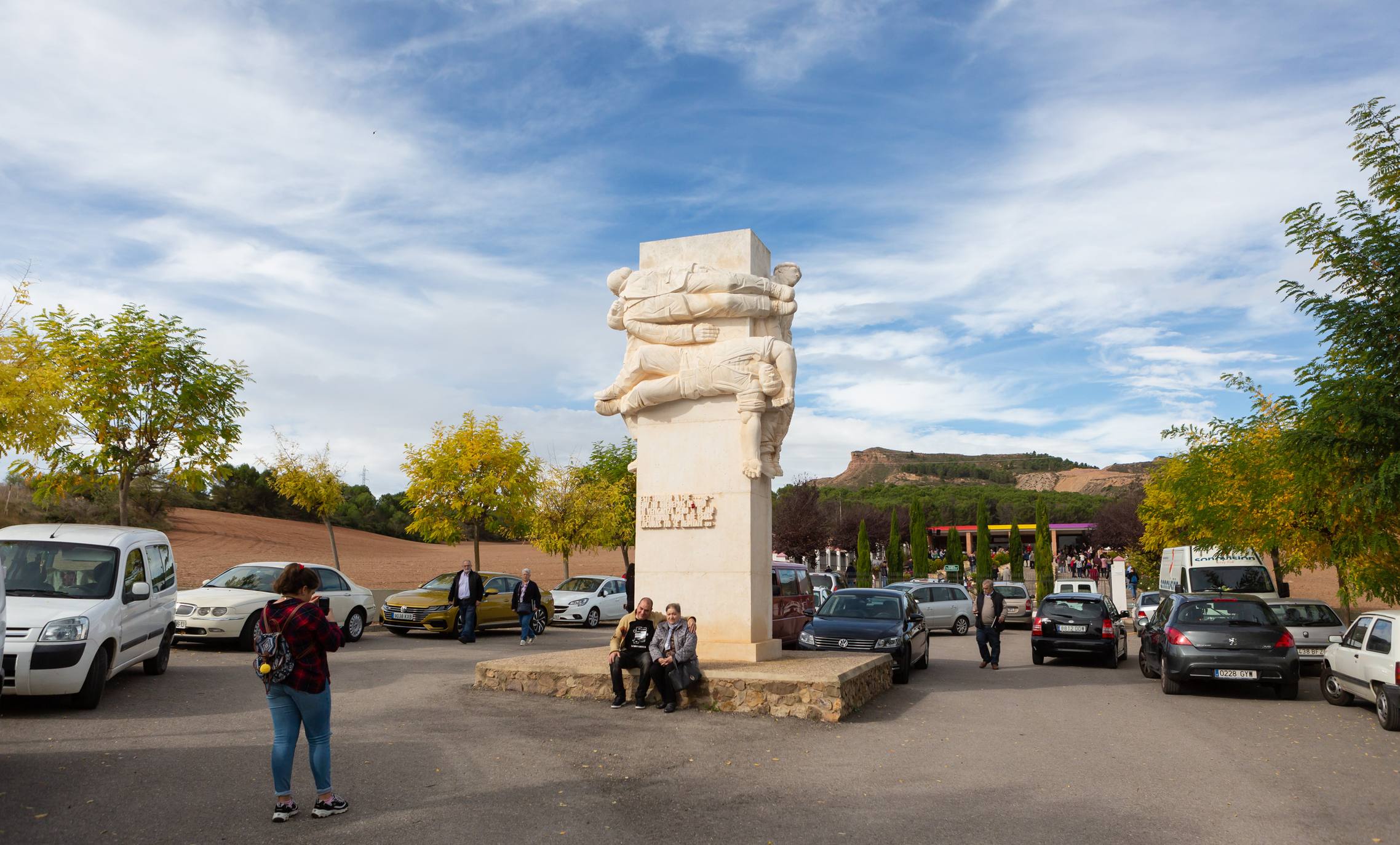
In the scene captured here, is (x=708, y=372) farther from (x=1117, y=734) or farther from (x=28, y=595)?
(x=28, y=595)

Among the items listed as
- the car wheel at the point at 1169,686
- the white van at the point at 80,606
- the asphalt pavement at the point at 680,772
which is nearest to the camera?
the asphalt pavement at the point at 680,772

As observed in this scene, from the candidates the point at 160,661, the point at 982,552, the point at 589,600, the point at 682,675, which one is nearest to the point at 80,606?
the point at 160,661

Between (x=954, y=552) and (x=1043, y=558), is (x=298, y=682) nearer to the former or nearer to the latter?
(x=1043, y=558)

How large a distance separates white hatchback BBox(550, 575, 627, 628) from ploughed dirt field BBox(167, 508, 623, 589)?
14.7 m

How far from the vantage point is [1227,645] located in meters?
13.2

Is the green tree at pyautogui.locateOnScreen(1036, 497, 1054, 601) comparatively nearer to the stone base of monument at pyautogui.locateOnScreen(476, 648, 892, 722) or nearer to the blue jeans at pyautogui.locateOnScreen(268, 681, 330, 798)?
the stone base of monument at pyautogui.locateOnScreen(476, 648, 892, 722)

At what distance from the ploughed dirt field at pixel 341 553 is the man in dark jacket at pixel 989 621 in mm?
27578

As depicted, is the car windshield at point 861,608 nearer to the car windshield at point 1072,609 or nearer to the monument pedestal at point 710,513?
the monument pedestal at point 710,513

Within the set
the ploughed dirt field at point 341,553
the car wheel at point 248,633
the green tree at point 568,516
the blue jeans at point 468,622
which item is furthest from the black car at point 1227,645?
the ploughed dirt field at point 341,553

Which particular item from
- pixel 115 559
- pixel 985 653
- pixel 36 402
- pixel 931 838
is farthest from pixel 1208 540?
pixel 36 402

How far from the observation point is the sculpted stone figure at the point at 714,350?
12.5m

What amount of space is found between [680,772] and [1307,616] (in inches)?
548

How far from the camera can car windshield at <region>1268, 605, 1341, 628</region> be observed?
53.2 ft

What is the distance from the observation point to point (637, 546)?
12992 millimetres
